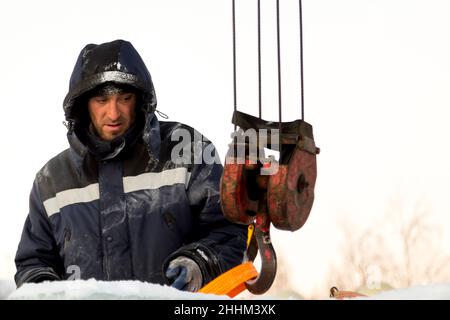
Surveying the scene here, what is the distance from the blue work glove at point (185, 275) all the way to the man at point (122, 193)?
0.28 feet

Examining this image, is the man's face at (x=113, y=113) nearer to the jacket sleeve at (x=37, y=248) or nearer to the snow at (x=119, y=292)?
the jacket sleeve at (x=37, y=248)

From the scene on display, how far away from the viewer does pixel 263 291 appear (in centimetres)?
413

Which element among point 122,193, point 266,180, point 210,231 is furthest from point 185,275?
point 266,180

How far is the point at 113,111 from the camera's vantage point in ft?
15.8

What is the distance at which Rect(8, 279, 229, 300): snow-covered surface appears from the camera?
3.66m

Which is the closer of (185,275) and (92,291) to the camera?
(92,291)

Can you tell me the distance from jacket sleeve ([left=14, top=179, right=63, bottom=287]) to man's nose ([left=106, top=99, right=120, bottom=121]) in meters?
0.59

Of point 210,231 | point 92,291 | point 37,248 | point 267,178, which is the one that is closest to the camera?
point 92,291

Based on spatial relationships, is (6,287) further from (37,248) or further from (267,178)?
(267,178)

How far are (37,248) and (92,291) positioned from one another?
4.60ft

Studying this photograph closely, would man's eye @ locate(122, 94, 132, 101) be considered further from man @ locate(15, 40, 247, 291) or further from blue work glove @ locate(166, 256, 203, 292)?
blue work glove @ locate(166, 256, 203, 292)

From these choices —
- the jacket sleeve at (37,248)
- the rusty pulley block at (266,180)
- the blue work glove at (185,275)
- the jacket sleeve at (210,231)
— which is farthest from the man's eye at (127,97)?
the rusty pulley block at (266,180)
